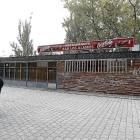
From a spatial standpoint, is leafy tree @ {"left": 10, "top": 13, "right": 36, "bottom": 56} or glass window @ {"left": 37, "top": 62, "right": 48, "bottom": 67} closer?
glass window @ {"left": 37, "top": 62, "right": 48, "bottom": 67}

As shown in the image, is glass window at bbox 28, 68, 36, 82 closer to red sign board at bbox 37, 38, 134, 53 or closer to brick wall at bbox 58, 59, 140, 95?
red sign board at bbox 37, 38, 134, 53

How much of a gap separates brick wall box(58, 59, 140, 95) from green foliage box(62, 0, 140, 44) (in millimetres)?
9312

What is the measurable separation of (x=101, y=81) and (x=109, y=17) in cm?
1067

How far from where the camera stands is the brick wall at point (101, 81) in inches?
449

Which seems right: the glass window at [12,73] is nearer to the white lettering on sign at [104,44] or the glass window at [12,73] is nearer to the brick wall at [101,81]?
the brick wall at [101,81]

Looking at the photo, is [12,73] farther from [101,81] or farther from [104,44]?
[104,44]

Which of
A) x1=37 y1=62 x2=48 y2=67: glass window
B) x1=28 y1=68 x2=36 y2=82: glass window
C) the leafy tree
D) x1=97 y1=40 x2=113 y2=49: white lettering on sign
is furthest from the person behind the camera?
the leafy tree

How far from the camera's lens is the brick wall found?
37.4ft

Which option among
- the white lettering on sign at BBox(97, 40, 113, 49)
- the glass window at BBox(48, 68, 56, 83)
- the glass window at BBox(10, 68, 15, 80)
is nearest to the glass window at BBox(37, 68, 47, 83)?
the glass window at BBox(48, 68, 56, 83)

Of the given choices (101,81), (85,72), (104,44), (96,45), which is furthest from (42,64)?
(104,44)

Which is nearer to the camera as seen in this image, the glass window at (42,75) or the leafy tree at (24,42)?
the glass window at (42,75)

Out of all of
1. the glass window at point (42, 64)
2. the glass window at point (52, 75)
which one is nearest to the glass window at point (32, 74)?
the glass window at point (42, 64)

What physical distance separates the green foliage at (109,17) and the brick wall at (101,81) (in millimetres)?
9312

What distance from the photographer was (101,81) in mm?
12492
